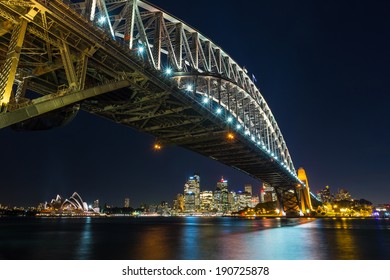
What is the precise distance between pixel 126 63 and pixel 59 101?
20.2ft

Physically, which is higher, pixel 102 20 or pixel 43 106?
pixel 102 20

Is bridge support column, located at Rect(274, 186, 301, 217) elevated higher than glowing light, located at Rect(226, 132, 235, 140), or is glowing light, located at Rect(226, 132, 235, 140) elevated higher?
glowing light, located at Rect(226, 132, 235, 140)

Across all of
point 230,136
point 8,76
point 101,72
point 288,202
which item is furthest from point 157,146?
point 288,202

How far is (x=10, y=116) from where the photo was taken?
1477 centimetres

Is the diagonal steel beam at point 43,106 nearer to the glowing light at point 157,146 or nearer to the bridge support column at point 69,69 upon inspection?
the bridge support column at point 69,69

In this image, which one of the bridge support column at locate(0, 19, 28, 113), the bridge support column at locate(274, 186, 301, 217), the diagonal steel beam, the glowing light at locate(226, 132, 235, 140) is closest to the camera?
the bridge support column at locate(0, 19, 28, 113)

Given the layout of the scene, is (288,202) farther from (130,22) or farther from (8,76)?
(8,76)

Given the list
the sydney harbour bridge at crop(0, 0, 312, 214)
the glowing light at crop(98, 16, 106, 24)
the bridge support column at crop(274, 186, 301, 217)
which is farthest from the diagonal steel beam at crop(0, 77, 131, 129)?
the bridge support column at crop(274, 186, 301, 217)

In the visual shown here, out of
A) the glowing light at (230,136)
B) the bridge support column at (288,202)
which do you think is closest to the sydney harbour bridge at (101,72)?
the glowing light at (230,136)

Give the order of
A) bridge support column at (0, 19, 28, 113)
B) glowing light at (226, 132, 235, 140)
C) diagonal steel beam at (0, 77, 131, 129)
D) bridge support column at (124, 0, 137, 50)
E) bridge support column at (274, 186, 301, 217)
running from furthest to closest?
bridge support column at (274, 186, 301, 217) → glowing light at (226, 132, 235, 140) → bridge support column at (124, 0, 137, 50) → diagonal steel beam at (0, 77, 131, 129) → bridge support column at (0, 19, 28, 113)

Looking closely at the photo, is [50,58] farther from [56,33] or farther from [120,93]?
[120,93]

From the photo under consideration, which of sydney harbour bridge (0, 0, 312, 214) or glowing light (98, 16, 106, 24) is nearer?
sydney harbour bridge (0, 0, 312, 214)

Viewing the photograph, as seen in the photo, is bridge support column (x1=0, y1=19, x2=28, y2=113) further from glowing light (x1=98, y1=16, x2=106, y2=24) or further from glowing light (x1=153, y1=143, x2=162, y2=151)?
glowing light (x1=153, y1=143, x2=162, y2=151)
